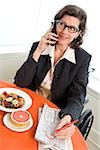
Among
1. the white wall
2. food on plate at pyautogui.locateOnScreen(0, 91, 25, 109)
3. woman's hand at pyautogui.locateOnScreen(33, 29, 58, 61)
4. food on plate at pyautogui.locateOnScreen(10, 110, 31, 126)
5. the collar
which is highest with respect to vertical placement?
woman's hand at pyautogui.locateOnScreen(33, 29, 58, 61)

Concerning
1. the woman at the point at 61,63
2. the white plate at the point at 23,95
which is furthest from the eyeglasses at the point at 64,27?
the white plate at the point at 23,95

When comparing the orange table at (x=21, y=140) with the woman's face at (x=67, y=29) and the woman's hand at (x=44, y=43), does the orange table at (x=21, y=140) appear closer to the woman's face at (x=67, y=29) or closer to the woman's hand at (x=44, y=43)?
the woman's hand at (x=44, y=43)

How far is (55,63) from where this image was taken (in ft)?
5.61

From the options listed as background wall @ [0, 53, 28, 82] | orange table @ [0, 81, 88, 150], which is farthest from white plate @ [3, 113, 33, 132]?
background wall @ [0, 53, 28, 82]

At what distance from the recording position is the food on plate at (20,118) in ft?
3.86

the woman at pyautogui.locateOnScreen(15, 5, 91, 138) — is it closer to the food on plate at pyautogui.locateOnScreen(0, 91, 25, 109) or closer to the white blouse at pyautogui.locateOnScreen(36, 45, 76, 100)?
the white blouse at pyautogui.locateOnScreen(36, 45, 76, 100)

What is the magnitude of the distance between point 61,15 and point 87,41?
67cm

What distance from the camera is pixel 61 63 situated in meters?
1.69

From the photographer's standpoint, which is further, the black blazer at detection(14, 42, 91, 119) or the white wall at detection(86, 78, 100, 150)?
the white wall at detection(86, 78, 100, 150)

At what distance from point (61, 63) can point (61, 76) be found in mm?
85

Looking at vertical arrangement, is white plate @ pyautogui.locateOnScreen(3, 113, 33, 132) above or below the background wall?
above

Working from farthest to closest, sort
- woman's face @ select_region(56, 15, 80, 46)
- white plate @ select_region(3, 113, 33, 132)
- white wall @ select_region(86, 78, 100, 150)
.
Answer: white wall @ select_region(86, 78, 100, 150) < woman's face @ select_region(56, 15, 80, 46) < white plate @ select_region(3, 113, 33, 132)

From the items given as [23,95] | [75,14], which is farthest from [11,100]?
[75,14]

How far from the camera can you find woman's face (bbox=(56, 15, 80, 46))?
1609 millimetres
